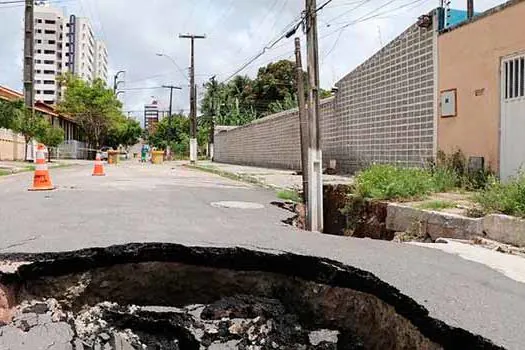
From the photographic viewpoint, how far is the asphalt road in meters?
3.52

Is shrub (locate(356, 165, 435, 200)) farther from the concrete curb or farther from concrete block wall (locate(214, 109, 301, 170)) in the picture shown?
concrete block wall (locate(214, 109, 301, 170))

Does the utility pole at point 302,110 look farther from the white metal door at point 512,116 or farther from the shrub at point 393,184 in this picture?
the white metal door at point 512,116

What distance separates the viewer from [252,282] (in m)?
4.81

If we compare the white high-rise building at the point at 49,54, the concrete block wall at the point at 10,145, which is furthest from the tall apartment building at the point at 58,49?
the concrete block wall at the point at 10,145

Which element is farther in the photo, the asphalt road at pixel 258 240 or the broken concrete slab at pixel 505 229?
the broken concrete slab at pixel 505 229

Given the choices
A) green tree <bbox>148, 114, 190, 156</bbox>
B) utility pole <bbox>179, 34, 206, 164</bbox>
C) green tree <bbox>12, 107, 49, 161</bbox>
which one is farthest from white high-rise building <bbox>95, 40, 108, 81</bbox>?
green tree <bbox>12, 107, 49, 161</bbox>

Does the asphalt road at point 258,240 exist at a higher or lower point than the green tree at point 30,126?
lower

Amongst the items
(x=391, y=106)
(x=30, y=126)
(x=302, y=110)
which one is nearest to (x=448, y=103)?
(x=391, y=106)

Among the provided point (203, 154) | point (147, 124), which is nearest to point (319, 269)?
point (203, 154)

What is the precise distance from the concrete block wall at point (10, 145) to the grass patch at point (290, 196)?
84.1ft

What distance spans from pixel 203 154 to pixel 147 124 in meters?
50.0

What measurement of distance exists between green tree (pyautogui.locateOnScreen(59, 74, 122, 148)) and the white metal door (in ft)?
136

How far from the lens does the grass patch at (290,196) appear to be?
1055 cm

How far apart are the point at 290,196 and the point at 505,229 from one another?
538 cm
